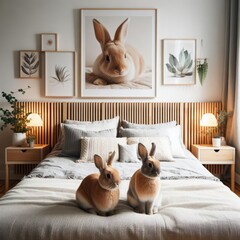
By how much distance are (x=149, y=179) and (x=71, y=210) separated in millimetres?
474

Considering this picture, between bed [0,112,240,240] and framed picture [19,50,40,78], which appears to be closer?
bed [0,112,240,240]

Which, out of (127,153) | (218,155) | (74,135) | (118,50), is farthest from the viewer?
(118,50)

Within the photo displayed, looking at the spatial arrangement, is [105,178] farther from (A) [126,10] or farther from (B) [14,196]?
(A) [126,10]

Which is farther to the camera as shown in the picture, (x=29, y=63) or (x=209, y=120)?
(x=29, y=63)

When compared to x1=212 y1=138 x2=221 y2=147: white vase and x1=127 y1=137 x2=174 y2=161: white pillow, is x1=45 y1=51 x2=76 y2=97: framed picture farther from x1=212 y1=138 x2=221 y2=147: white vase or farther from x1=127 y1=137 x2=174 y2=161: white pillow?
x1=212 y1=138 x2=221 y2=147: white vase

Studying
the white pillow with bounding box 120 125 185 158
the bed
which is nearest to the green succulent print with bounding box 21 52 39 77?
the white pillow with bounding box 120 125 185 158

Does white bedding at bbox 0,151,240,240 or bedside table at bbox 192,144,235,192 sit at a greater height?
white bedding at bbox 0,151,240,240

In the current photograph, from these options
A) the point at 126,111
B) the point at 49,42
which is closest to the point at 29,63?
the point at 49,42

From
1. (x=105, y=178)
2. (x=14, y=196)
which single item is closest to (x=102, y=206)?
(x=105, y=178)

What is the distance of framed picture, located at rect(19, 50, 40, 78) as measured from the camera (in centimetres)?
408

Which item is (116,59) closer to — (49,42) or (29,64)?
(49,42)

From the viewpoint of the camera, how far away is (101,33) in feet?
13.4

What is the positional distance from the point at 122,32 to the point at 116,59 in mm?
372

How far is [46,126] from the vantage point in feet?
13.5
